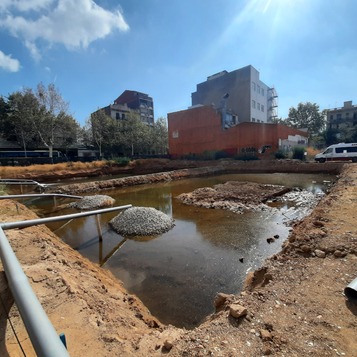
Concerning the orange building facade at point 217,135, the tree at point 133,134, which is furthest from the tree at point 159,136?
the orange building facade at point 217,135

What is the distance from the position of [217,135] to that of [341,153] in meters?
16.7

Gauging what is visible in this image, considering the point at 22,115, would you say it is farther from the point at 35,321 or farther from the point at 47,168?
the point at 35,321

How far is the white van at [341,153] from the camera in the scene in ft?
79.5

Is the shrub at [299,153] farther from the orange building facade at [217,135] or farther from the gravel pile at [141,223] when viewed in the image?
the gravel pile at [141,223]

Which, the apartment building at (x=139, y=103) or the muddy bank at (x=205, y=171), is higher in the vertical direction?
the apartment building at (x=139, y=103)

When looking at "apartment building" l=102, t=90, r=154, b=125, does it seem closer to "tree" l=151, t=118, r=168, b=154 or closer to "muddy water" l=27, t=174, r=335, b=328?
"tree" l=151, t=118, r=168, b=154

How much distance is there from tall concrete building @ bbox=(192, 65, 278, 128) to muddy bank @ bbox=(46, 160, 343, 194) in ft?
31.0

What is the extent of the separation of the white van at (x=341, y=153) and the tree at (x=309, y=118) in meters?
32.4

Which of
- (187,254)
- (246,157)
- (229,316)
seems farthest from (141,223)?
(246,157)

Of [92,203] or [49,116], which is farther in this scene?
[49,116]

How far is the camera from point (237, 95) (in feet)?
133

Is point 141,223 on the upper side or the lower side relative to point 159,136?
lower

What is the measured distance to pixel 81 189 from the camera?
56.2 feet

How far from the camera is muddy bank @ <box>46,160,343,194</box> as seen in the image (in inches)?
696
